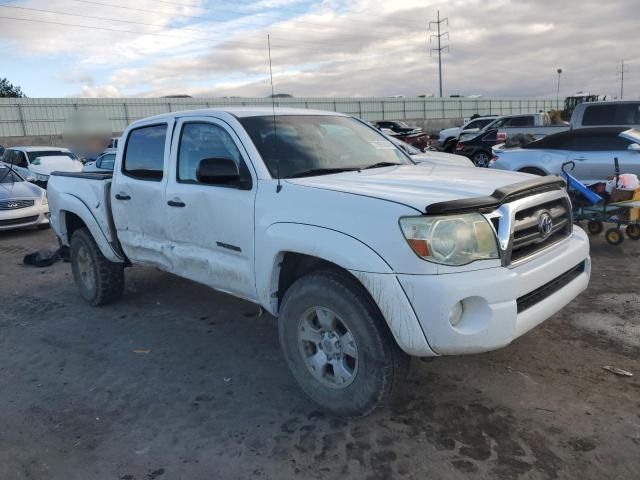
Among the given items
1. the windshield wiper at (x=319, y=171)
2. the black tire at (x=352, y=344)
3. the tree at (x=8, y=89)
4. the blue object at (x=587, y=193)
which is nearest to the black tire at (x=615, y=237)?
the blue object at (x=587, y=193)

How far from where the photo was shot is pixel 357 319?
9.71 ft

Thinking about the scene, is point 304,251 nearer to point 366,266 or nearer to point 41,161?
point 366,266

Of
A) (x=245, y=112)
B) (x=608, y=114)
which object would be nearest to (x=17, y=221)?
(x=245, y=112)

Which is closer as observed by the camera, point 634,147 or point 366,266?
point 366,266

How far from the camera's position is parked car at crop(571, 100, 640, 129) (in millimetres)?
11438

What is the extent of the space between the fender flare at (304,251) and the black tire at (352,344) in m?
0.17

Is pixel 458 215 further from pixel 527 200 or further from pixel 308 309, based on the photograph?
pixel 308 309

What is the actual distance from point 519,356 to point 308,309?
177 centimetres

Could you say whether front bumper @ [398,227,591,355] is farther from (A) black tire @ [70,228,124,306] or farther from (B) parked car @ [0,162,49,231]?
(B) parked car @ [0,162,49,231]

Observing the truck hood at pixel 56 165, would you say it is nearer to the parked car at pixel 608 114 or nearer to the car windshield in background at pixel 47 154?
the car windshield in background at pixel 47 154

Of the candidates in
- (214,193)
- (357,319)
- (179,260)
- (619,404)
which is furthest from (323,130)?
(619,404)

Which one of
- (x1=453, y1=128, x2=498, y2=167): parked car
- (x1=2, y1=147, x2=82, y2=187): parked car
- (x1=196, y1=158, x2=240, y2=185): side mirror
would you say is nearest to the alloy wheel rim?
(x1=196, y1=158, x2=240, y2=185): side mirror

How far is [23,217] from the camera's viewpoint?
10711 mm

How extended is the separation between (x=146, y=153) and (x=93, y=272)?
1636 mm
